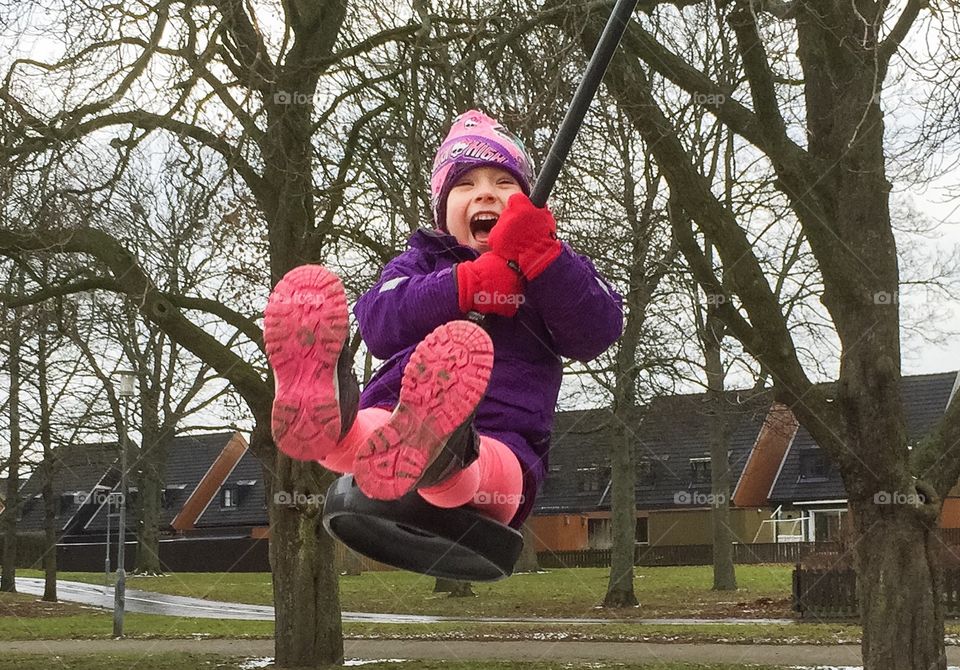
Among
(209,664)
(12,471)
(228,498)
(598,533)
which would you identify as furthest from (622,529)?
(228,498)

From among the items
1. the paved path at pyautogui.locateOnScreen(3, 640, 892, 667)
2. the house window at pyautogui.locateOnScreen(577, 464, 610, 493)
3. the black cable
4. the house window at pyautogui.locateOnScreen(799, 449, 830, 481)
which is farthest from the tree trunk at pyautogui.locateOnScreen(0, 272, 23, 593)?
the house window at pyautogui.locateOnScreen(799, 449, 830, 481)

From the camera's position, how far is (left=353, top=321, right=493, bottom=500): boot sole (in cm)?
292

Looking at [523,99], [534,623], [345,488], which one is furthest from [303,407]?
[534,623]

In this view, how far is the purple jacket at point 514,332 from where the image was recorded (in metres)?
3.41

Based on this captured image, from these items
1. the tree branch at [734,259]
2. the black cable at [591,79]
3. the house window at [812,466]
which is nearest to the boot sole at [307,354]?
the black cable at [591,79]

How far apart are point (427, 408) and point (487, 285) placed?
464mm

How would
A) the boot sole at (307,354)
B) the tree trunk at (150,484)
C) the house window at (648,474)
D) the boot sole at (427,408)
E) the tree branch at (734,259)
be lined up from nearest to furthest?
the boot sole at (427,408) < the boot sole at (307,354) < the tree branch at (734,259) < the tree trunk at (150,484) < the house window at (648,474)

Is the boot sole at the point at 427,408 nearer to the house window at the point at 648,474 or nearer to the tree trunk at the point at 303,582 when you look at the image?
the tree trunk at the point at 303,582

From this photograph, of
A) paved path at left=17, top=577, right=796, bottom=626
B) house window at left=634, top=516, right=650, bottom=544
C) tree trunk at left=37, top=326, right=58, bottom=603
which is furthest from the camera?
house window at left=634, top=516, right=650, bottom=544

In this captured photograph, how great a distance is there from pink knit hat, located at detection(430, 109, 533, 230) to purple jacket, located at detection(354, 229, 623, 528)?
13 cm

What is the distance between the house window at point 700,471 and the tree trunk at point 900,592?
37529 mm

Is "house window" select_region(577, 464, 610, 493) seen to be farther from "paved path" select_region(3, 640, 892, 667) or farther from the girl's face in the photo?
the girl's face

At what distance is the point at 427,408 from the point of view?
9.78 feet

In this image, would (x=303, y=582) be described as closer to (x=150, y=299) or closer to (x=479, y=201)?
(x=150, y=299)
